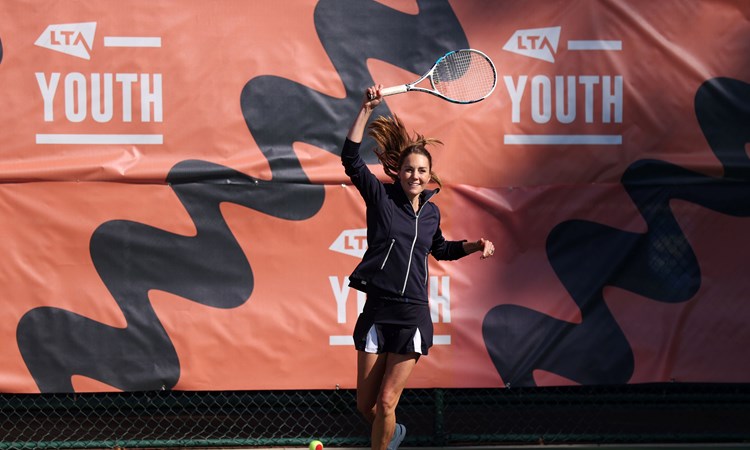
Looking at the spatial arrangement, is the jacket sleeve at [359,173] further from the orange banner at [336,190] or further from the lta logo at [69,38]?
the lta logo at [69,38]

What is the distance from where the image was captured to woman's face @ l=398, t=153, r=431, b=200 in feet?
15.2

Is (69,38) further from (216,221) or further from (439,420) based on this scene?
(439,420)

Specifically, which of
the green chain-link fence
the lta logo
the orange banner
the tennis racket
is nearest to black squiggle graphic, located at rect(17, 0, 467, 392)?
the orange banner

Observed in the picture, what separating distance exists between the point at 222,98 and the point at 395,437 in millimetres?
2253

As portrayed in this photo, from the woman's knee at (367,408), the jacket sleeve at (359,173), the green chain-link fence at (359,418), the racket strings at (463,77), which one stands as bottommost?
the green chain-link fence at (359,418)

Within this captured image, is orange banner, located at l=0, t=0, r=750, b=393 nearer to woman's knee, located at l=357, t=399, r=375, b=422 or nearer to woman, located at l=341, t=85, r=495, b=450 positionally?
woman's knee, located at l=357, t=399, r=375, b=422

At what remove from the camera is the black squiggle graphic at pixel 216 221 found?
567cm

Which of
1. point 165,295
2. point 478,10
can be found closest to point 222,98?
point 165,295

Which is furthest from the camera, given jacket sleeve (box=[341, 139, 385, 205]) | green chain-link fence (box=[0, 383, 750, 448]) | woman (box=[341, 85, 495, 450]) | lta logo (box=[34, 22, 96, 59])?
green chain-link fence (box=[0, 383, 750, 448])

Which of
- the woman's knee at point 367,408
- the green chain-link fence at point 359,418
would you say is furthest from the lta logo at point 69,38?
the woman's knee at point 367,408

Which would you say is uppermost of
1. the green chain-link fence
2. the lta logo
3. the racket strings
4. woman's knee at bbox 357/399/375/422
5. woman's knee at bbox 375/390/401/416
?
the lta logo

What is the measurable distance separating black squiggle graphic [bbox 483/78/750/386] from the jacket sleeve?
1559 mm

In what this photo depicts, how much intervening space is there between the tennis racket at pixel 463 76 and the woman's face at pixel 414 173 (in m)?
0.60

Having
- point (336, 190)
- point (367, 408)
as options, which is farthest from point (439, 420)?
point (336, 190)
